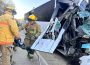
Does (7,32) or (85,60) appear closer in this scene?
(7,32)

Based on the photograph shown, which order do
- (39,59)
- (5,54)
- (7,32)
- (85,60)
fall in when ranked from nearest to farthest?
(7,32), (5,54), (85,60), (39,59)

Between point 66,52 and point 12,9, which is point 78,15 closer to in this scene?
point 66,52

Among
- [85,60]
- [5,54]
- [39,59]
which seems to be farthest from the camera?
[39,59]

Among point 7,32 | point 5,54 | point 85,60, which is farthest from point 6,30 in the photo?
point 85,60

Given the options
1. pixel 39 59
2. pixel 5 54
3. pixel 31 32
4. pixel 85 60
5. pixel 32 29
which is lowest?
pixel 39 59

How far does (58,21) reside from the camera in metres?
15.8

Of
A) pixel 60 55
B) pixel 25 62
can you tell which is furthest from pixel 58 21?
pixel 25 62

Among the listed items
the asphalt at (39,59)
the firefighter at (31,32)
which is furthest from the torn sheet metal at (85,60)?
the firefighter at (31,32)

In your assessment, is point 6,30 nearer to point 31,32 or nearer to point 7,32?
point 7,32

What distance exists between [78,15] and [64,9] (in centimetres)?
233

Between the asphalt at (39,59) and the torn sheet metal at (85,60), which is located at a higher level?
the torn sheet metal at (85,60)

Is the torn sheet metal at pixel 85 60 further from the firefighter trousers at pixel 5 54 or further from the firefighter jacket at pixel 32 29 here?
the firefighter trousers at pixel 5 54

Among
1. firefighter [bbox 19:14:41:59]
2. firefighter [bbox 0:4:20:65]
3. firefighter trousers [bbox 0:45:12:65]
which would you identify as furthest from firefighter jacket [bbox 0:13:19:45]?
firefighter [bbox 19:14:41:59]

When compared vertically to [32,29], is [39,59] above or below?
below
